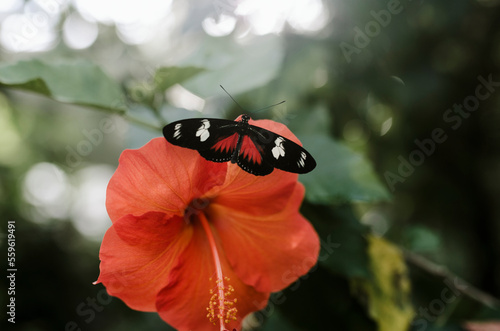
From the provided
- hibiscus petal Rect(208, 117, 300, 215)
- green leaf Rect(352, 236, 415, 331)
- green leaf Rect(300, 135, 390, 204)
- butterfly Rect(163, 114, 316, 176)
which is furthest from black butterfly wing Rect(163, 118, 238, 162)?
green leaf Rect(352, 236, 415, 331)

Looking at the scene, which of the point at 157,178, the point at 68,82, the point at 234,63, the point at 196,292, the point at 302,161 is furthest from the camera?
the point at 234,63

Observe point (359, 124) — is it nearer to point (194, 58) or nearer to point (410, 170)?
point (410, 170)

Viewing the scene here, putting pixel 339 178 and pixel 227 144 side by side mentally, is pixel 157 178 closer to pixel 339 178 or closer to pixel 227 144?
pixel 227 144

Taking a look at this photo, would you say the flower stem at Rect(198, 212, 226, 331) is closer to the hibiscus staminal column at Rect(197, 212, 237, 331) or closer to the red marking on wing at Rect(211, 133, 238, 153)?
the hibiscus staminal column at Rect(197, 212, 237, 331)

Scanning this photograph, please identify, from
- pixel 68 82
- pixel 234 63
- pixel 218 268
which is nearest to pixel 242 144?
pixel 218 268

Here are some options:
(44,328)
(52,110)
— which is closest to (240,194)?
(52,110)

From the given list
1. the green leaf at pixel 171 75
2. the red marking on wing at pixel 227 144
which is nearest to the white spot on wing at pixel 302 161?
the red marking on wing at pixel 227 144

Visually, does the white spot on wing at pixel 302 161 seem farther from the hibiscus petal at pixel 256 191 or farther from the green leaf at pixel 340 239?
the green leaf at pixel 340 239
